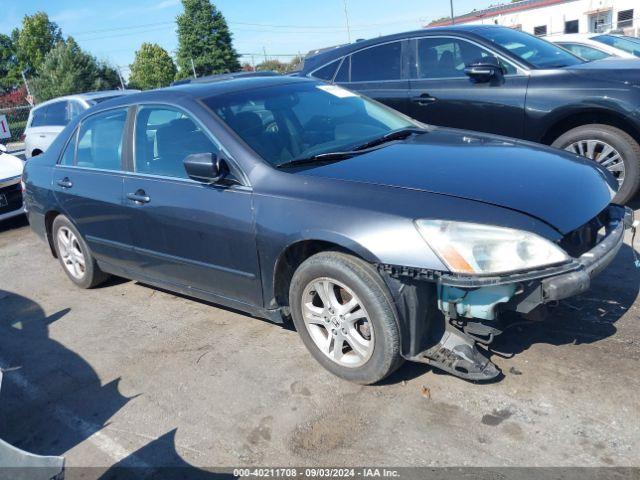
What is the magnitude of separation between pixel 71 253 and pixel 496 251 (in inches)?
160

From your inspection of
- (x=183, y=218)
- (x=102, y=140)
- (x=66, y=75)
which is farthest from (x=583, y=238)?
(x=66, y=75)

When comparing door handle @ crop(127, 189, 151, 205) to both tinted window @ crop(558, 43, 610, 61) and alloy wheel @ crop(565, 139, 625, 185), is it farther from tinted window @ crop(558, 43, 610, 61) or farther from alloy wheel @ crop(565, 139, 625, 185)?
tinted window @ crop(558, 43, 610, 61)

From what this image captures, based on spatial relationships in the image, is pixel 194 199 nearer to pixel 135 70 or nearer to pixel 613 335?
pixel 613 335

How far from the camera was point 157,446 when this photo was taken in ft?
9.89

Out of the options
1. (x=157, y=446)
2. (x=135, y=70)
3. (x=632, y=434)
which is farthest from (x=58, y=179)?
(x=135, y=70)

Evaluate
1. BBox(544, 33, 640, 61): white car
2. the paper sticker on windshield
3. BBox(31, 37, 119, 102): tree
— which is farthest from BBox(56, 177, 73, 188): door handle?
BBox(31, 37, 119, 102): tree

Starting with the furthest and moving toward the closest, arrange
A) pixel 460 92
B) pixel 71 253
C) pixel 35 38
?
pixel 35 38 < pixel 460 92 < pixel 71 253

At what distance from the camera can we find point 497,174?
10.5ft

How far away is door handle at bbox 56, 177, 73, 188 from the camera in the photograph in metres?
4.99

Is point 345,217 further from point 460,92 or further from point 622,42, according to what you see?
point 622,42

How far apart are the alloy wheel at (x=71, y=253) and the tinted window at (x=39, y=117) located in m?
6.56

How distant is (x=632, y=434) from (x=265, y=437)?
169cm

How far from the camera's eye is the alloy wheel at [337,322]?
3.16 m

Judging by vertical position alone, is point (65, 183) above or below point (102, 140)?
below
